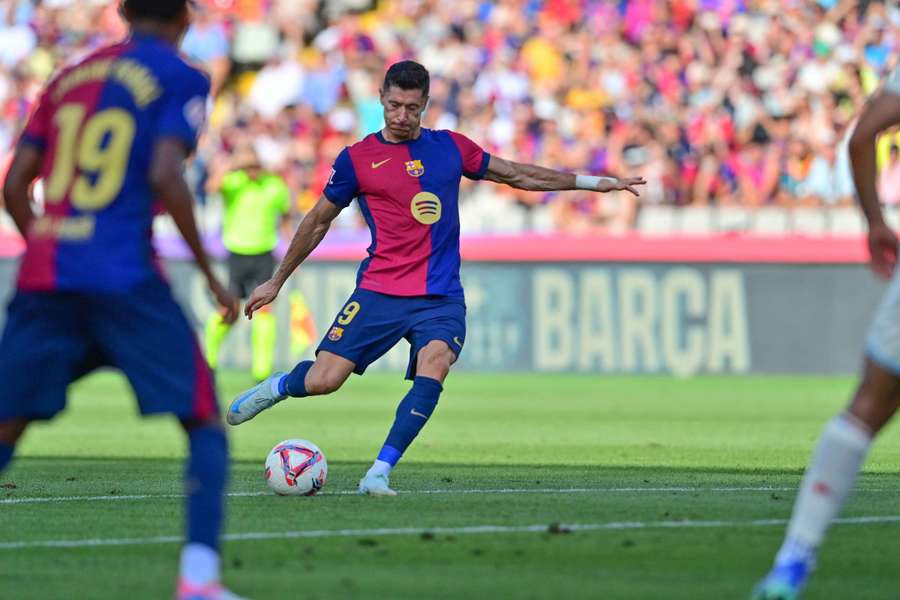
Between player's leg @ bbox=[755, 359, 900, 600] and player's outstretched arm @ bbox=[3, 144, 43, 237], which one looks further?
player's outstretched arm @ bbox=[3, 144, 43, 237]

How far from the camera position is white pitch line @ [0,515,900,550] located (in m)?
7.28

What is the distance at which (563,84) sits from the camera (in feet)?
80.6

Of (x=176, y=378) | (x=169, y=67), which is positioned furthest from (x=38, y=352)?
(x=169, y=67)

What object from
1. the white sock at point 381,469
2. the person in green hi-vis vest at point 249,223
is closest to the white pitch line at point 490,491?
the white sock at point 381,469

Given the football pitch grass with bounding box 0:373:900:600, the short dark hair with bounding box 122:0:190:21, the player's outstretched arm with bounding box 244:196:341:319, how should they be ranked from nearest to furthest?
the short dark hair with bounding box 122:0:190:21 < the football pitch grass with bounding box 0:373:900:600 < the player's outstretched arm with bounding box 244:196:341:319

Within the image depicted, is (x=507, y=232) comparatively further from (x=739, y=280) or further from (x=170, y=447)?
(x=170, y=447)

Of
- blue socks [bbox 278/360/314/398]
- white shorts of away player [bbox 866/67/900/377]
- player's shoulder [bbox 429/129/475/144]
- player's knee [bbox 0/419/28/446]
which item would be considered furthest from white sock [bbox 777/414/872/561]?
player's shoulder [bbox 429/129/475/144]

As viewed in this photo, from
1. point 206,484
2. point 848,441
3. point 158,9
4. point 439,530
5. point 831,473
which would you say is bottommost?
point 439,530

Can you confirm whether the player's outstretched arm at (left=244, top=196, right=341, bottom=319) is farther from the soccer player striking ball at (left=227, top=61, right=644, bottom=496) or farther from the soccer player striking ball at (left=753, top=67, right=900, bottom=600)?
the soccer player striking ball at (left=753, top=67, right=900, bottom=600)

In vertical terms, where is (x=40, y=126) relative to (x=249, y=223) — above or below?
above

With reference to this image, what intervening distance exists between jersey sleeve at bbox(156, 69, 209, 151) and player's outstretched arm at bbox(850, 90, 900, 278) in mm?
2068

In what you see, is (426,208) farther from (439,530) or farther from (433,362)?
(439,530)

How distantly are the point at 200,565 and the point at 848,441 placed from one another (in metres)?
2.07

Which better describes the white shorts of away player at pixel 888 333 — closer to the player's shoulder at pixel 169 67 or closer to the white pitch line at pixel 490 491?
the player's shoulder at pixel 169 67
